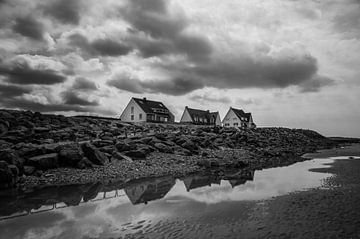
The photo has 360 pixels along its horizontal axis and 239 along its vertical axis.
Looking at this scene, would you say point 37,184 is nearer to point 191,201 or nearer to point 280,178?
point 191,201

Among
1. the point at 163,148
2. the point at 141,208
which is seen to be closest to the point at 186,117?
the point at 163,148

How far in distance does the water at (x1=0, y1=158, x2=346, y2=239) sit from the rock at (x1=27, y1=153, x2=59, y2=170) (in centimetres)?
394

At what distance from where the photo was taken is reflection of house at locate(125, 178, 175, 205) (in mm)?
13695

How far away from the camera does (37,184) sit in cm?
1675

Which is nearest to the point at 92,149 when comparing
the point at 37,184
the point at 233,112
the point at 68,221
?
the point at 37,184

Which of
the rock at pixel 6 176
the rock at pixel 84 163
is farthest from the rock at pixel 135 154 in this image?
the rock at pixel 6 176

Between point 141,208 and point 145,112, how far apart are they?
4862 centimetres

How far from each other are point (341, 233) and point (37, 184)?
59.0ft

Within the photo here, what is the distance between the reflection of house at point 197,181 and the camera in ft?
55.2

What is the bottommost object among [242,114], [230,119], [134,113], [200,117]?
[134,113]

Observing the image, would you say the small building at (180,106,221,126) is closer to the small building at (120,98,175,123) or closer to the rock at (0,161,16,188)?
the small building at (120,98,175,123)

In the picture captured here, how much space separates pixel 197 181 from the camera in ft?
60.7

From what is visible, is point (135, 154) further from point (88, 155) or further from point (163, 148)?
point (88, 155)

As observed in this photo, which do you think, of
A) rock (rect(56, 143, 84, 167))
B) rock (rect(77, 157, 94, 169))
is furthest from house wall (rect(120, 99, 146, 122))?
rock (rect(77, 157, 94, 169))
